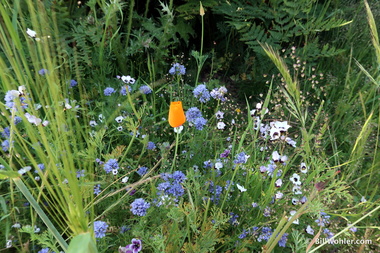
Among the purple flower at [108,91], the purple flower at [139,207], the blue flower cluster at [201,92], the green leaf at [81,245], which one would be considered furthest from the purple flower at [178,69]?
the green leaf at [81,245]

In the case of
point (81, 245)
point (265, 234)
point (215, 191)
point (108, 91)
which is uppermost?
point (81, 245)

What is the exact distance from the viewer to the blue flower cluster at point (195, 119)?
162 centimetres

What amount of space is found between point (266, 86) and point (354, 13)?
1019 millimetres

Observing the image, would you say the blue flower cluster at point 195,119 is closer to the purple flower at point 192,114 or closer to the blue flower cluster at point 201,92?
the purple flower at point 192,114

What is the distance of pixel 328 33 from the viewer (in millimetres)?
2744

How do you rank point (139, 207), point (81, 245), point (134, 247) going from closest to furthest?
point (81, 245) < point (134, 247) < point (139, 207)

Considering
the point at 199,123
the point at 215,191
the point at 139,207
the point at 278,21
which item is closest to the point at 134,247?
the point at 139,207

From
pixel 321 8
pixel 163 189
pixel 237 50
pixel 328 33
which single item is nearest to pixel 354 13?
pixel 328 33

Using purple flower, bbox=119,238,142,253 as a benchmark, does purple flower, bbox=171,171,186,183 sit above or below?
above

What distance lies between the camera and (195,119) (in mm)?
1642

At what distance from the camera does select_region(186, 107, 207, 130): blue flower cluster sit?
5.32 ft

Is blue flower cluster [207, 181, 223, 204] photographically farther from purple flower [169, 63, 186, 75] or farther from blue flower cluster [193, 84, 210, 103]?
purple flower [169, 63, 186, 75]

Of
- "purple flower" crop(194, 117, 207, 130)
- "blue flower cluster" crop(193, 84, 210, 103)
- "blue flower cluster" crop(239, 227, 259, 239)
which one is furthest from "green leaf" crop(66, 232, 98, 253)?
"blue flower cluster" crop(193, 84, 210, 103)

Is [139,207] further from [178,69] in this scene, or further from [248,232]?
[178,69]
